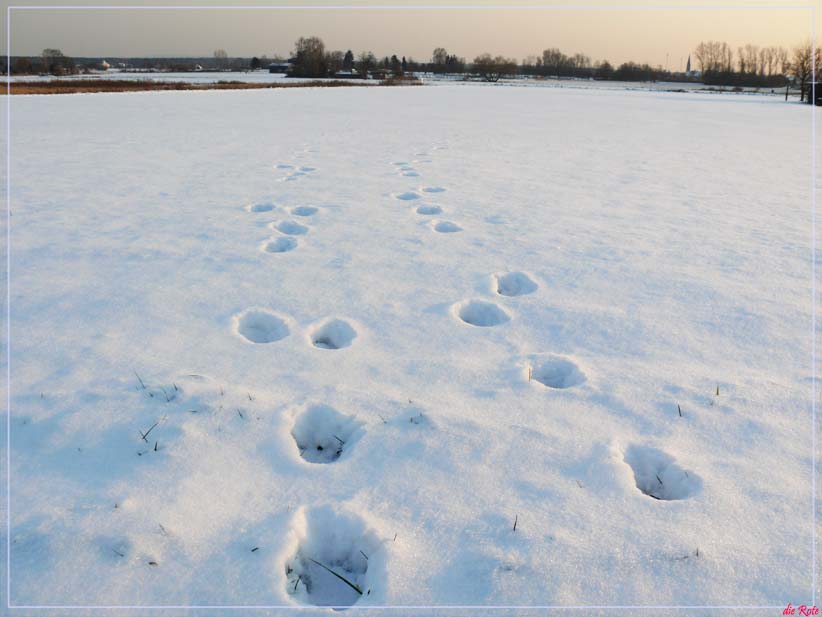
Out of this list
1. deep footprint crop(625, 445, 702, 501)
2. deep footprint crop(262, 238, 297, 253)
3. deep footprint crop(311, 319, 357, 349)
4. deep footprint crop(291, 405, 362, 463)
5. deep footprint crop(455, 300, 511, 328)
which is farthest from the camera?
deep footprint crop(262, 238, 297, 253)

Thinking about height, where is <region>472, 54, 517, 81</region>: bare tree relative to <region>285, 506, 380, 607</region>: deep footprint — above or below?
above

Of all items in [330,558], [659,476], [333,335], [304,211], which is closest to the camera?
[330,558]

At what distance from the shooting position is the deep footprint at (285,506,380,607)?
1.65 m

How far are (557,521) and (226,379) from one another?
1653mm

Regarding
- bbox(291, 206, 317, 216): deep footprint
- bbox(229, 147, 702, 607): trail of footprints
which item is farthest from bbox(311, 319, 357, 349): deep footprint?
bbox(291, 206, 317, 216): deep footprint

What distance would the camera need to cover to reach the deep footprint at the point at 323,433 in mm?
2186

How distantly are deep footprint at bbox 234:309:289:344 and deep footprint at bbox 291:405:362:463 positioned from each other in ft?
2.45

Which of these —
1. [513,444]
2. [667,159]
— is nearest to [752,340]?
[513,444]

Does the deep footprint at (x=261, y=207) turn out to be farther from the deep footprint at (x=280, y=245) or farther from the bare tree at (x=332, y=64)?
the bare tree at (x=332, y=64)

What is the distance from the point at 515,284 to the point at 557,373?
1093mm

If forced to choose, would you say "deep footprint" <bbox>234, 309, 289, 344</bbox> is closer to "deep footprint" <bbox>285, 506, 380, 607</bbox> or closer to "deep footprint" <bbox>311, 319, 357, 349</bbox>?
"deep footprint" <bbox>311, 319, 357, 349</bbox>

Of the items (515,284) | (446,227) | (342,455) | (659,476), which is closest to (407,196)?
(446,227)

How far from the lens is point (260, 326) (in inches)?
123

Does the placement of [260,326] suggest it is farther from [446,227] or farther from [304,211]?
[304,211]
